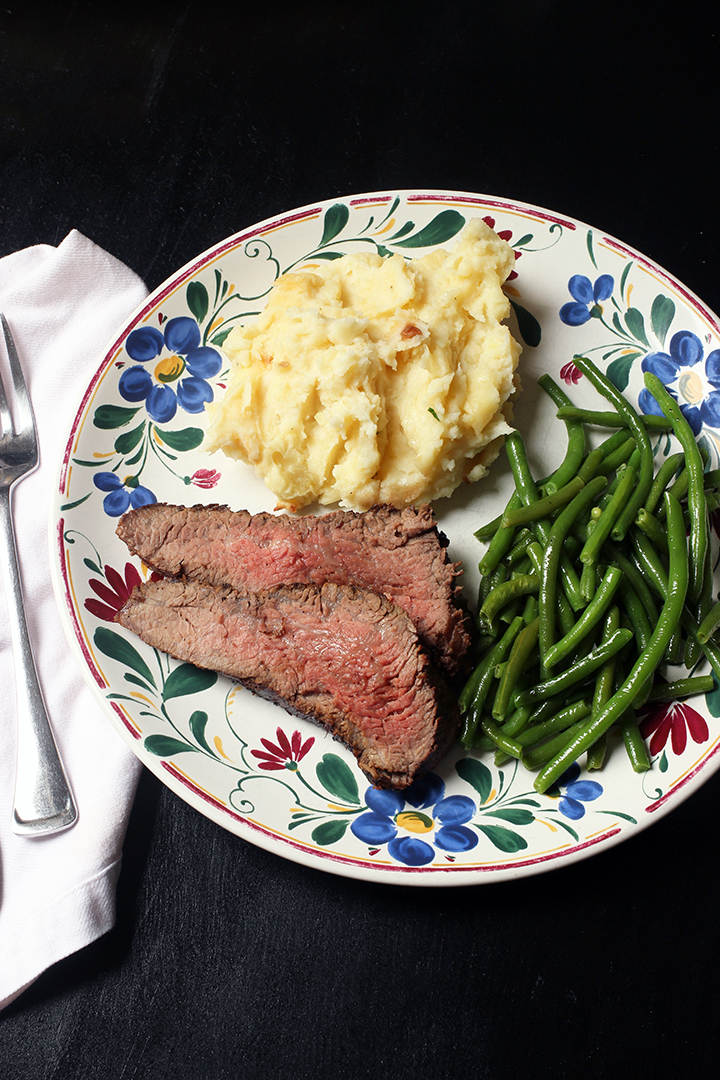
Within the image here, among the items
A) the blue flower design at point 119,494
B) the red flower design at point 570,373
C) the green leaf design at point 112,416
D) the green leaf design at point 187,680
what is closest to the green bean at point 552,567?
the red flower design at point 570,373

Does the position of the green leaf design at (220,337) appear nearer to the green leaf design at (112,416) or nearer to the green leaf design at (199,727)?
the green leaf design at (112,416)

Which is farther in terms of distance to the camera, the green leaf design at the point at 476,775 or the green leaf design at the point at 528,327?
the green leaf design at the point at 528,327

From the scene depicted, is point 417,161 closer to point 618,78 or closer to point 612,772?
point 618,78

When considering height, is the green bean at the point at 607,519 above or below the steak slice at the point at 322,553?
above

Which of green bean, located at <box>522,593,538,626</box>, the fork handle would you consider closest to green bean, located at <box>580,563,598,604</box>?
green bean, located at <box>522,593,538,626</box>

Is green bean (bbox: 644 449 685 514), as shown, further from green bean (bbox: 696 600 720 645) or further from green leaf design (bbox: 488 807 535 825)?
green leaf design (bbox: 488 807 535 825)

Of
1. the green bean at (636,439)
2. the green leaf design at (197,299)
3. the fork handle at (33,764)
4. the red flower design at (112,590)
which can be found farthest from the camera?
the green leaf design at (197,299)

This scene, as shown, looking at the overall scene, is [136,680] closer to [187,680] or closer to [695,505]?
[187,680]

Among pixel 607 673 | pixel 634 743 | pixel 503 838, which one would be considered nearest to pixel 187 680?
pixel 503 838

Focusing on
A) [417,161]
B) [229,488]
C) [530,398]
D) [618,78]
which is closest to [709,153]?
[618,78]
